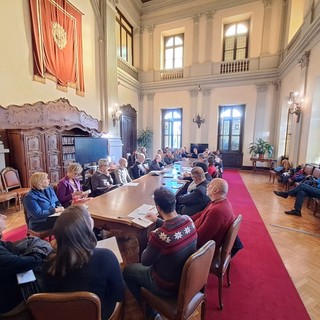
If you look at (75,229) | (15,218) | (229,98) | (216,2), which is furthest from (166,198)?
(216,2)

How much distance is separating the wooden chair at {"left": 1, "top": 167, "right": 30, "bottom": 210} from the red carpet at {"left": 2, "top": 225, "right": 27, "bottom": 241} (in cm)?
100

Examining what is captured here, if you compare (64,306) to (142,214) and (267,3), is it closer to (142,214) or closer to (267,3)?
(142,214)

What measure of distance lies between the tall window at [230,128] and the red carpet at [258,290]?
7133 millimetres

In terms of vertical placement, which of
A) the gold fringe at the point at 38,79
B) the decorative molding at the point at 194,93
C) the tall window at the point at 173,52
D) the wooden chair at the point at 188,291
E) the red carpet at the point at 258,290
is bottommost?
the red carpet at the point at 258,290

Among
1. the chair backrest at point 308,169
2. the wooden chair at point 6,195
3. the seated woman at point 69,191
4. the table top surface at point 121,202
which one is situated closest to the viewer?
the table top surface at point 121,202

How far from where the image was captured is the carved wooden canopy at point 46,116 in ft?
13.8

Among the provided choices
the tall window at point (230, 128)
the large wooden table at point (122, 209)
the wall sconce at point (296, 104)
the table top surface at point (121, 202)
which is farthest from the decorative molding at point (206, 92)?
the large wooden table at point (122, 209)

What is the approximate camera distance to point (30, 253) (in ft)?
4.11

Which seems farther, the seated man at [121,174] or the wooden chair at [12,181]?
the wooden chair at [12,181]

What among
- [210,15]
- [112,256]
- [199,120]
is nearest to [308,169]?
[199,120]

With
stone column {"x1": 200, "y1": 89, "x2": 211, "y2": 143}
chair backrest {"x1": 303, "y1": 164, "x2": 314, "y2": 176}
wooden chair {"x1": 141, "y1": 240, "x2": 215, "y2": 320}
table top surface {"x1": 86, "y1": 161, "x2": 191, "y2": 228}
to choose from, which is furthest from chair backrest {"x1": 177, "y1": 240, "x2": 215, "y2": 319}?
stone column {"x1": 200, "y1": 89, "x2": 211, "y2": 143}

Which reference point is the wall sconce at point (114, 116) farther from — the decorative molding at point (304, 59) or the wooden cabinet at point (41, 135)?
the decorative molding at point (304, 59)

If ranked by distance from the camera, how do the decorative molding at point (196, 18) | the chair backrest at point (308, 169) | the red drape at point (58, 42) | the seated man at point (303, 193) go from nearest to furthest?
the seated man at point (303, 193) < the red drape at point (58, 42) < the chair backrest at point (308, 169) < the decorative molding at point (196, 18)

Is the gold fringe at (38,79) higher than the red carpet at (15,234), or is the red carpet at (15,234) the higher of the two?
the gold fringe at (38,79)
